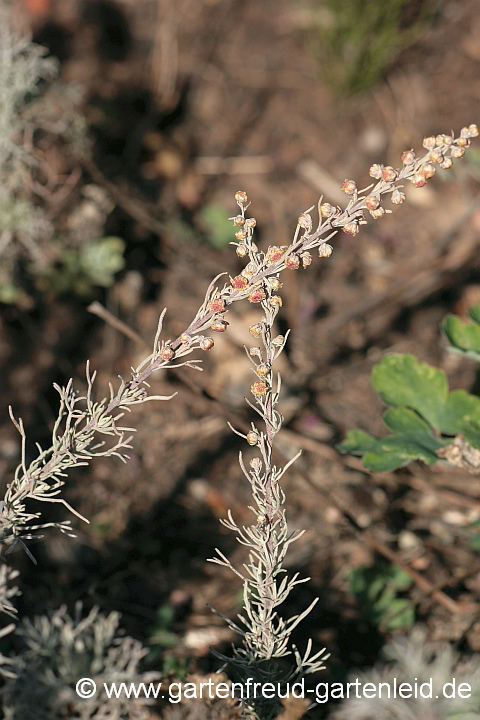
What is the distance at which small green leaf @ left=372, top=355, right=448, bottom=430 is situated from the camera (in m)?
1.79

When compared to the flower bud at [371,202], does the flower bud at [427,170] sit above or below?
above

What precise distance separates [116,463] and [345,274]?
119 cm

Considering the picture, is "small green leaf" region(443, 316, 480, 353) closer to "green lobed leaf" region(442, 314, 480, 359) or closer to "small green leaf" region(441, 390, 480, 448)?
"green lobed leaf" region(442, 314, 480, 359)

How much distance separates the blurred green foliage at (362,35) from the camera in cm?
299

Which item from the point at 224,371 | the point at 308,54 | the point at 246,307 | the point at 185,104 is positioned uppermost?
the point at 308,54

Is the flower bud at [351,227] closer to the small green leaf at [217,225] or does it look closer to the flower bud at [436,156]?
the flower bud at [436,156]

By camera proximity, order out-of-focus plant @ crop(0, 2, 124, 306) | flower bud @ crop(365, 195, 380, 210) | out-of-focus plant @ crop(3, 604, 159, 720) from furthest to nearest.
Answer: out-of-focus plant @ crop(0, 2, 124, 306), out-of-focus plant @ crop(3, 604, 159, 720), flower bud @ crop(365, 195, 380, 210)

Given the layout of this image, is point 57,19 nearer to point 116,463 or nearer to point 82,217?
point 82,217

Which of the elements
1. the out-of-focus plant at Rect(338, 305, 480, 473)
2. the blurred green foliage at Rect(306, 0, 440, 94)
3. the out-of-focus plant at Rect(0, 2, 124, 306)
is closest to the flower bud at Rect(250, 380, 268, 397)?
the out-of-focus plant at Rect(338, 305, 480, 473)

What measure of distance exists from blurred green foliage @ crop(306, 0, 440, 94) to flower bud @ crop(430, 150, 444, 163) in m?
2.18

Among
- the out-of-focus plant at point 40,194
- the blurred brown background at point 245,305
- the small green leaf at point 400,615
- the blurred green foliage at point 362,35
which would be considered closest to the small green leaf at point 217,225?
the blurred brown background at point 245,305

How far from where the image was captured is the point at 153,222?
279 centimetres

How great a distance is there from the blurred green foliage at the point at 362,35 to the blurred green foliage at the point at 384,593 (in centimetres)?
213

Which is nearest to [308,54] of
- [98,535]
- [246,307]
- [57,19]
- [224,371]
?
[57,19]
